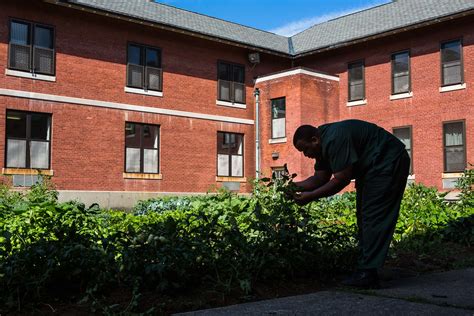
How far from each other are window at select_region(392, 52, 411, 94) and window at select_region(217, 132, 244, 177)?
752cm

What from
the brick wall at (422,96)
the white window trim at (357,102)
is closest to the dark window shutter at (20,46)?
the brick wall at (422,96)

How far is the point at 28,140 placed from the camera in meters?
18.6

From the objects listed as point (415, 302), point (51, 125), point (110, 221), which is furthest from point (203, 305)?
point (51, 125)

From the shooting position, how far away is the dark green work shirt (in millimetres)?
4297

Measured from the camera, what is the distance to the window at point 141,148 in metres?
21.2

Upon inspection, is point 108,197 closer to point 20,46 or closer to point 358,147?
point 20,46

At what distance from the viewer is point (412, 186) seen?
11.7 metres

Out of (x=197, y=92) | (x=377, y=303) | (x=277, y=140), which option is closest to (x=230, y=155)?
(x=277, y=140)

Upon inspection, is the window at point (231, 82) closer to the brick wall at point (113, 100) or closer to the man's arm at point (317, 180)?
the brick wall at point (113, 100)

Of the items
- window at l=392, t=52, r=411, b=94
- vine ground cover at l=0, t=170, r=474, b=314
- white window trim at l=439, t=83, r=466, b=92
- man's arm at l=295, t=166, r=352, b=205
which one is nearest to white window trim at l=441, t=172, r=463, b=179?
white window trim at l=439, t=83, r=466, b=92

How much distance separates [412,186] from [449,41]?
12.4m

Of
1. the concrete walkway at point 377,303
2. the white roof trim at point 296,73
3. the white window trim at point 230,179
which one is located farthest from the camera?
the white window trim at point 230,179

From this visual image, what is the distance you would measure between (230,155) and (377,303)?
21157 mm

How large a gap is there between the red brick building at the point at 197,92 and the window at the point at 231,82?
2.1 inches
